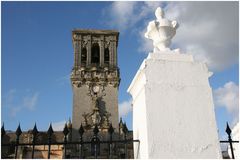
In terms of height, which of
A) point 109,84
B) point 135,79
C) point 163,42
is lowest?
point 135,79

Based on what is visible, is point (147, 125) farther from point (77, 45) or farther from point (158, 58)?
point (77, 45)

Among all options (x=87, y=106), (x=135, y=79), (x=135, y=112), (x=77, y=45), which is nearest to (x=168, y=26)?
(x=135, y=79)

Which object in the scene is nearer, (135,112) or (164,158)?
(164,158)

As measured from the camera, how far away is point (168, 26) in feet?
12.5

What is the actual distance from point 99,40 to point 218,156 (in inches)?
1481

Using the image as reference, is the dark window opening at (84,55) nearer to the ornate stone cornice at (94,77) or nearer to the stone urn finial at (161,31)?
the ornate stone cornice at (94,77)

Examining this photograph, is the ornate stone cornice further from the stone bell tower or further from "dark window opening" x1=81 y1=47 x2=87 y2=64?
"dark window opening" x1=81 y1=47 x2=87 y2=64

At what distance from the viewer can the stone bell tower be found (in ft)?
118

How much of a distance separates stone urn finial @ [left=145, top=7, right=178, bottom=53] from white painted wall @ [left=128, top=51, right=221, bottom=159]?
0.29 meters

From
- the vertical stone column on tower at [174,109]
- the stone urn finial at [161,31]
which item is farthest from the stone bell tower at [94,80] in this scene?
the vertical stone column on tower at [174,109]

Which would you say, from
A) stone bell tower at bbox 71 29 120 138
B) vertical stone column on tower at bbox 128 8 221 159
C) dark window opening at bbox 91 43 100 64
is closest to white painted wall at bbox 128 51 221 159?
vertical stone column on tower at bbox 128 8 221 159

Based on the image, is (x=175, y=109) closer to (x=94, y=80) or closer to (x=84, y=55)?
(x=94, y=80)

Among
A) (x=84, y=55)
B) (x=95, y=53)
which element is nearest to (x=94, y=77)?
(x=84, y=55)

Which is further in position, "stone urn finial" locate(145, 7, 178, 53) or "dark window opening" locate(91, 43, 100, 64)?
"dark window opening" locate(91, 43, 100, 64)
